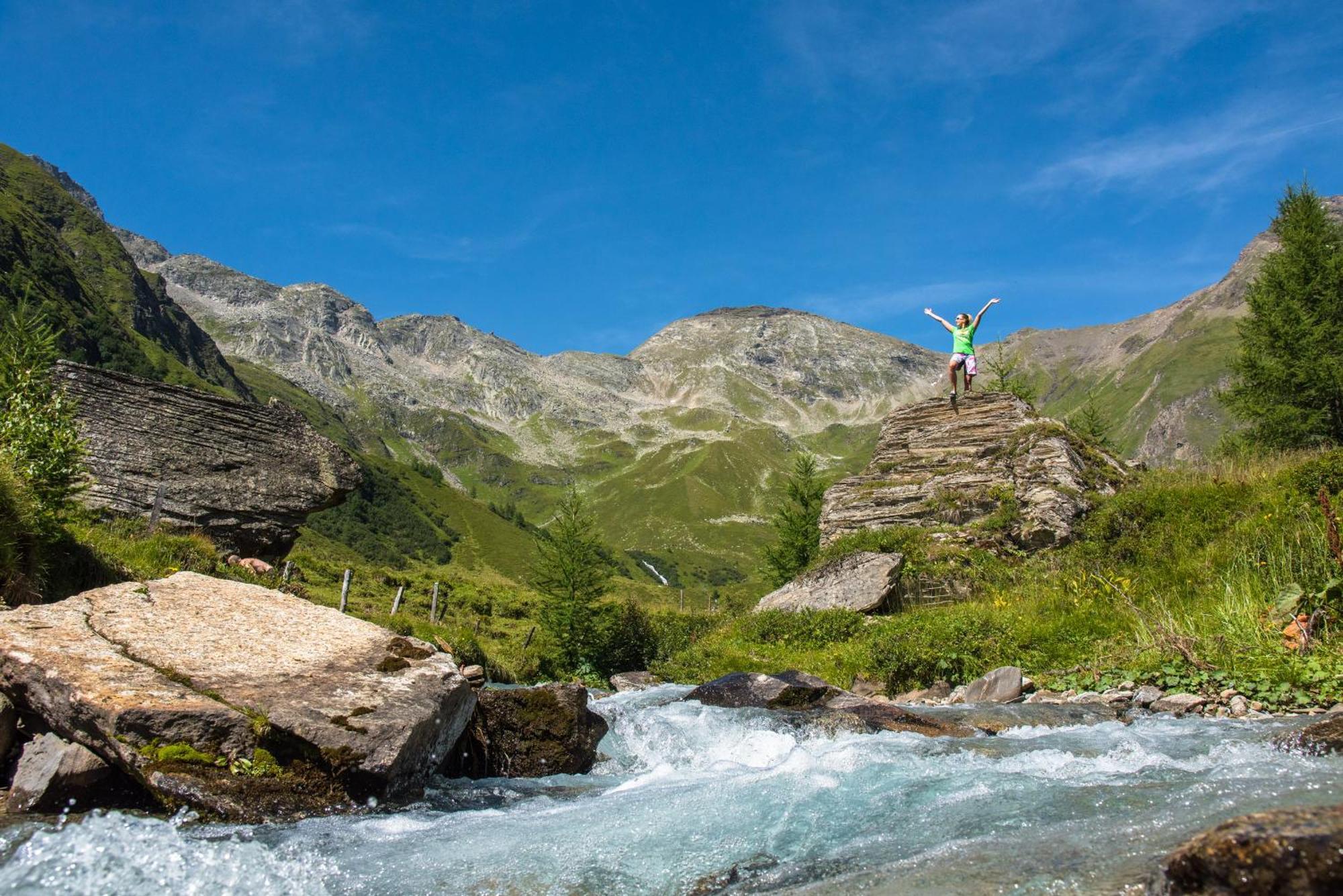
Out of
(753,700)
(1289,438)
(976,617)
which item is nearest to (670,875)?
(753,700)

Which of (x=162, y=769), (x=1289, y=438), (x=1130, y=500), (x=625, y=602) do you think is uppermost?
(x=1289, y=438)

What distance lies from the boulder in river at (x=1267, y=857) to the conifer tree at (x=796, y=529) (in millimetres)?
37330

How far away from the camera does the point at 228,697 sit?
774cm

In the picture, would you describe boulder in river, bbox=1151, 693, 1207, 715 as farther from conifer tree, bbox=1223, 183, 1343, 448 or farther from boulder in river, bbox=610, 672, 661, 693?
conifer tree, bbox=1223, 183, 1343, 448

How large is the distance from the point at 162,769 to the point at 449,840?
108 inches

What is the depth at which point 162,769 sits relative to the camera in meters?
6.79

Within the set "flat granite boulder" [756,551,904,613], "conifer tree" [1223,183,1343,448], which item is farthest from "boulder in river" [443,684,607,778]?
"conifer tree" [1223,183,1343,448]

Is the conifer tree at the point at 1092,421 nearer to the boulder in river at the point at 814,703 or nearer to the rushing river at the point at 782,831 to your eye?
the boulder in river at the point at 814,703

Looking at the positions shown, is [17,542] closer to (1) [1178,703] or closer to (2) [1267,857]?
(2) [1267,857]

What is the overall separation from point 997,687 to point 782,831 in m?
9.26

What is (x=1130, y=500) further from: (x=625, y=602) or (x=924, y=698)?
(x=625, y=602)

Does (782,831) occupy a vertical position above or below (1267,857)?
below

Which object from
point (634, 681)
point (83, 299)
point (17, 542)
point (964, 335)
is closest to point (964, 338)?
point (964, 335)

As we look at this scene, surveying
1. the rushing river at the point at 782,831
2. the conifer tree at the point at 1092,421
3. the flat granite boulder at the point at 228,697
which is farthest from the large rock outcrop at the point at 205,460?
the conifer tree at the point at 1092,421
